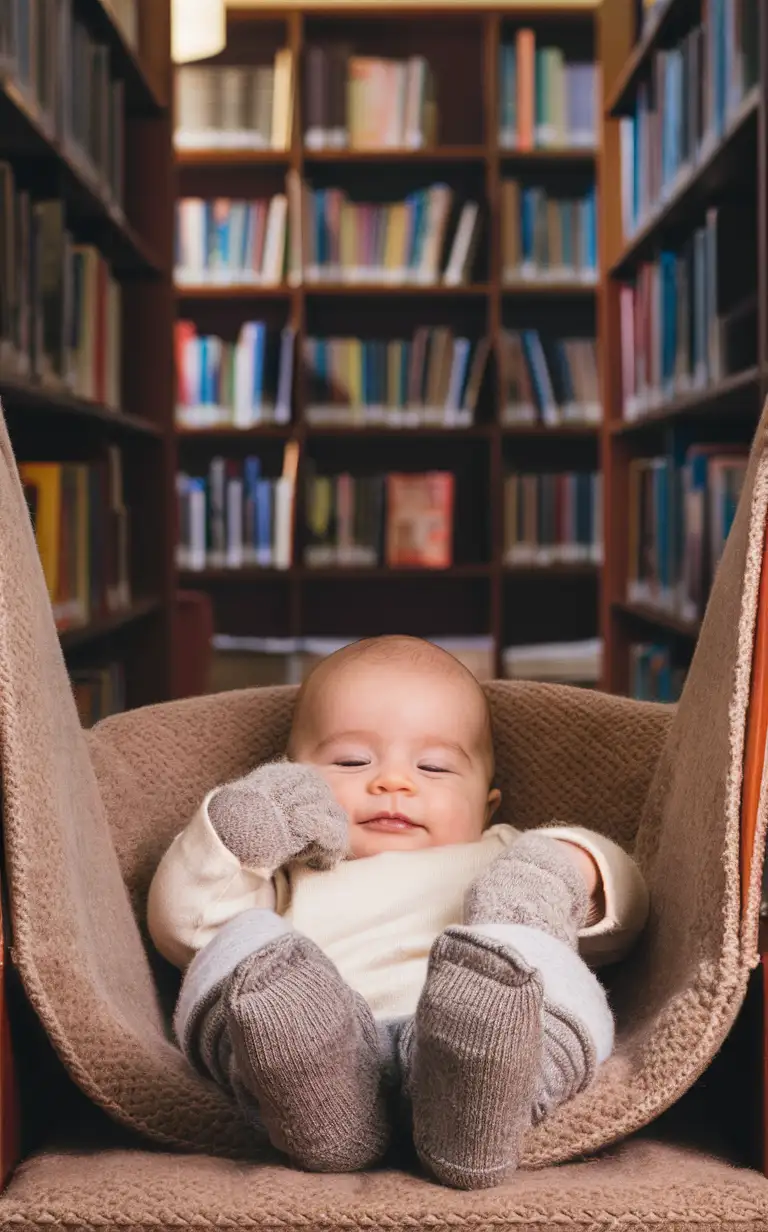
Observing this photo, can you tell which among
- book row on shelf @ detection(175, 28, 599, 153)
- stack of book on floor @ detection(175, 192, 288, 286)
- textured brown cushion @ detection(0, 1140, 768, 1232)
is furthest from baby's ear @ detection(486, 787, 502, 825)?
book row on shelf @ detection(175, 28, 599, 153)

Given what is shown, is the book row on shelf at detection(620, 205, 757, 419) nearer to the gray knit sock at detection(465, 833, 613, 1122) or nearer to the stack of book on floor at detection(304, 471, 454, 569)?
the stack of book on floor at detection(304, 471, 454, 569)

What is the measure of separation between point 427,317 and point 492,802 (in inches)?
148

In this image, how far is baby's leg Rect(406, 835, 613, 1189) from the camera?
82 cm

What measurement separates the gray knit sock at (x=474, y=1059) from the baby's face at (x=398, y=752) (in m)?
0.38

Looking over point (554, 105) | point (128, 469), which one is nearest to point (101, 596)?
point (128, 469)

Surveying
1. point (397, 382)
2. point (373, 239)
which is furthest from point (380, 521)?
point (373, 239)

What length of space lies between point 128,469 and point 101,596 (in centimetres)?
71

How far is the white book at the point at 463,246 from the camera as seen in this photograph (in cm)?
462

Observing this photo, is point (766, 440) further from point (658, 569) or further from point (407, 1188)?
point (658, 569)

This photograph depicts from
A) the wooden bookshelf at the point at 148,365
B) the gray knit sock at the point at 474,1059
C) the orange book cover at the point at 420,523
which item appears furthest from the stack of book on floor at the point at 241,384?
the gray knit sock at the point at 474,1059

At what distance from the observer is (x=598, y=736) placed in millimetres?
1378

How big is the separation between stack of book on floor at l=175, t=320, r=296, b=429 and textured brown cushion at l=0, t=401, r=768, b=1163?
11.5 feet

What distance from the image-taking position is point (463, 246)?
15.2 ft

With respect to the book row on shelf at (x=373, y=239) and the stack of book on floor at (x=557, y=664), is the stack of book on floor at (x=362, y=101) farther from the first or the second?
the stack of book on floor at (x=557, y=664)
